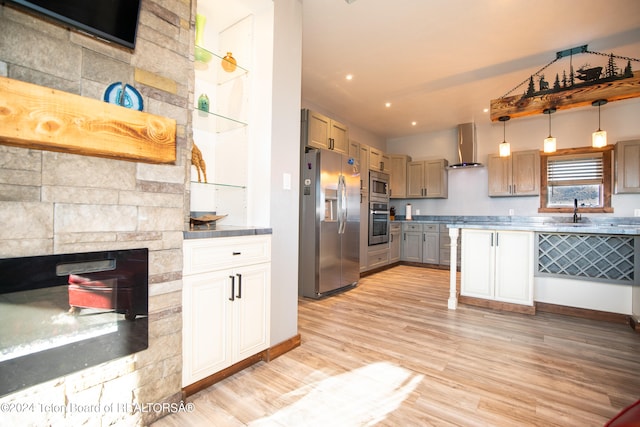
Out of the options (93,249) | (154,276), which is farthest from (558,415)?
(93,249)

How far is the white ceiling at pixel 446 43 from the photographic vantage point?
248 centimetres

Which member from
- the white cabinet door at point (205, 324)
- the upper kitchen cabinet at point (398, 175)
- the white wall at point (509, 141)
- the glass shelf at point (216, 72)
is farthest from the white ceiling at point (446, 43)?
the white cabinet door at point (205, 324)

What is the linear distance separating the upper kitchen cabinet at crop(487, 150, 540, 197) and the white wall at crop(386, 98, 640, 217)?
9.1 inches

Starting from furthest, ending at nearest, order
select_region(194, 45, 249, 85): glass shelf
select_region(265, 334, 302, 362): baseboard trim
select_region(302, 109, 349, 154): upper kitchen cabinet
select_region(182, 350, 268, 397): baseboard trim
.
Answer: select_region(302, 109, 349, 154): upper kitchen cabinet, select_region(194, 45, 249, 85): glass shelf, select_region(265, 334, 302, 362): baseboard trim, select_region(182, 350, 268, 397): baseboard trim

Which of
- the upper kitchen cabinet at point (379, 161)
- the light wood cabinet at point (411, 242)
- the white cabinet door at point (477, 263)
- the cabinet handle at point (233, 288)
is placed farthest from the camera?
the light wood cabinet at point (411, 242)

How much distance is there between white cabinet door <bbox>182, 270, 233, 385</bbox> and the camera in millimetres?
1540

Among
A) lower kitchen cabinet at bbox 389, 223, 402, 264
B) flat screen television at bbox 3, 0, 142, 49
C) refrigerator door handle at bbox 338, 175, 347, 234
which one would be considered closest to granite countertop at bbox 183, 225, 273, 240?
flat screen television at bbox 3, 0, 142, 49

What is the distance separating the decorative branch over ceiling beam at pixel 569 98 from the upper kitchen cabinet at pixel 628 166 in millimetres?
1970

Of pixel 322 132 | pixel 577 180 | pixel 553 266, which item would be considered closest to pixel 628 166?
pixel 577 180

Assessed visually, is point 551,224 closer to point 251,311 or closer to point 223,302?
point 251,311

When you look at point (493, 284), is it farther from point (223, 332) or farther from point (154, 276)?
point (154, 276)

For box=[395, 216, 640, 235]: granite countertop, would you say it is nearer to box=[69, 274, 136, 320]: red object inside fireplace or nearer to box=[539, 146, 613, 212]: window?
box=[539, 146, 613, 212]: window

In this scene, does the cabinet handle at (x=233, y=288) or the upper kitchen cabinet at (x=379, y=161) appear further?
the upper kitchen cabinet at (x=379, y=161)

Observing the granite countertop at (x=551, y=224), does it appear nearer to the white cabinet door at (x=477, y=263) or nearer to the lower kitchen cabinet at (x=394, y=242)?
the white cabinet door at (x=477, y=263)
